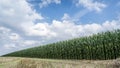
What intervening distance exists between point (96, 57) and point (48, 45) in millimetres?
18307

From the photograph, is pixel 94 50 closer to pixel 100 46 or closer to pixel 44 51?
pixel 100 46

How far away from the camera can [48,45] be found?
59.2 m

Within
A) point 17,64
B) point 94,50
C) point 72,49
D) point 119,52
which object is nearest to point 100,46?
point 94,50

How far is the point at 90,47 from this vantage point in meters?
44.4

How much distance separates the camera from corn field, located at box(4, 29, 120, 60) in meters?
40.7

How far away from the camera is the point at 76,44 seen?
158 ft

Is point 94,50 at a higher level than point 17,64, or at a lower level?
higher

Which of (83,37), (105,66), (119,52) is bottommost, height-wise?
(105,66)

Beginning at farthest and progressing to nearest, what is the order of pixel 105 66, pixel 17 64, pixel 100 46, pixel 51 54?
pixel 51 54 < pixel 100 46 < pixel 17 64 < pixel 105 66

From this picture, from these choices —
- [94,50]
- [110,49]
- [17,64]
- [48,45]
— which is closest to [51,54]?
[48,45]

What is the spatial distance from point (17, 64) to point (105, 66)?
2936mm

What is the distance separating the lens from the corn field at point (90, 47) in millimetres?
40656

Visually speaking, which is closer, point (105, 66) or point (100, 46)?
point (105, 66)

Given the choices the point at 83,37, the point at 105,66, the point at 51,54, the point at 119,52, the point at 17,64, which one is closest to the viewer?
the point at 105,66
